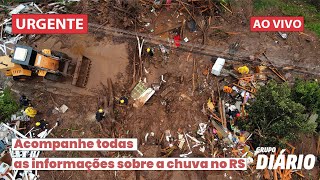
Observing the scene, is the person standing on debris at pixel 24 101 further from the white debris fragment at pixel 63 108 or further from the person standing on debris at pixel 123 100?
the person standing on debris at pixel 123 100

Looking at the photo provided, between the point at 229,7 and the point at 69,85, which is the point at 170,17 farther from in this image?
the point at 69,85

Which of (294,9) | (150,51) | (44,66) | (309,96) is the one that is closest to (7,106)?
(44,66)

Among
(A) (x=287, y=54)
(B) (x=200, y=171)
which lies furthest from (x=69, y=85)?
(A) (x=287, y=54)

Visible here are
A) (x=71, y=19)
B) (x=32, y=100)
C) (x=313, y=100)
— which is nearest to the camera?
(x=313, y=100)

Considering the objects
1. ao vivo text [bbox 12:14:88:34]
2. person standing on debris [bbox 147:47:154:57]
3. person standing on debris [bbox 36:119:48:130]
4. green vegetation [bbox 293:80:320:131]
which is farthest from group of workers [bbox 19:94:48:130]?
green vegetation [bbox 293:80:320:131]

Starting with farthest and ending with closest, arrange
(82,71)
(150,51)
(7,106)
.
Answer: (150,51), (82,71), (7,106)

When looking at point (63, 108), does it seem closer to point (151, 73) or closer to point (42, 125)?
point (42, 125)

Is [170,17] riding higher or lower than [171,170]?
higher
